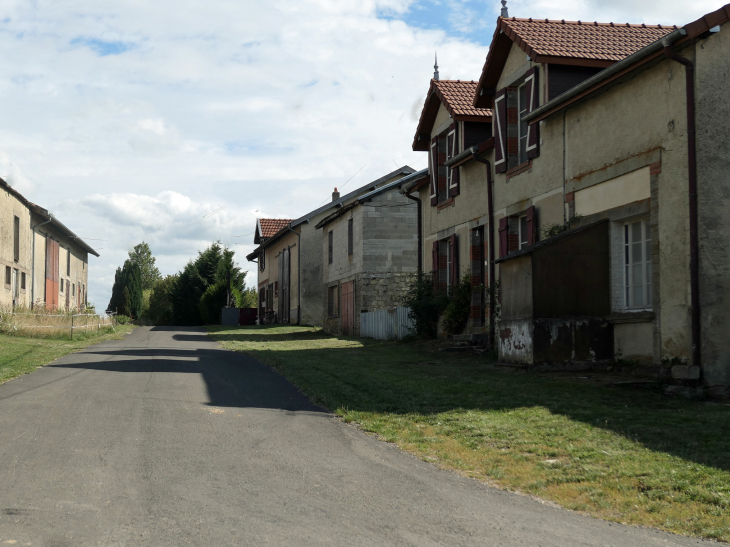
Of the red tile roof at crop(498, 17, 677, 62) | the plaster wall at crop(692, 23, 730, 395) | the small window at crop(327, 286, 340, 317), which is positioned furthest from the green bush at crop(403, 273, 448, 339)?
the small window at crop(327, 286, 340, 317)

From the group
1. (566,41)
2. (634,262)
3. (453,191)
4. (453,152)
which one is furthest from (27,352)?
(566,41)

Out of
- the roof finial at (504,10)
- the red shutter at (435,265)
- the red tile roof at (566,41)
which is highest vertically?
the roof finial at (504,10)

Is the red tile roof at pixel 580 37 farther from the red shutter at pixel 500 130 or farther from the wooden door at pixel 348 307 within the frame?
the wooden door at pixel 348 307

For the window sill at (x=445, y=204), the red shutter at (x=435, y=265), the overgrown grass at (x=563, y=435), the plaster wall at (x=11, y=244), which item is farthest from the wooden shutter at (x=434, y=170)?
the plaster wall at (x=11, y=244)

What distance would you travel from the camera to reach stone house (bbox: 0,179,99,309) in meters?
30.1

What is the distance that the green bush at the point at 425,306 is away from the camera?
2023 centimetres

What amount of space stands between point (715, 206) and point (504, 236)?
21.9 ft

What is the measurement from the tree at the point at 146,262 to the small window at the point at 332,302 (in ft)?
241

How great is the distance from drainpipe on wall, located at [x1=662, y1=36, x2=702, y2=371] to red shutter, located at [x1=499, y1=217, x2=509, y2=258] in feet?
20.5

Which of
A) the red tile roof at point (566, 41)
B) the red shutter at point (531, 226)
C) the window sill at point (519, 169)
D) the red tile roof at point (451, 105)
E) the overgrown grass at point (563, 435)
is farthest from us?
the red tile roof at point (451, 105)

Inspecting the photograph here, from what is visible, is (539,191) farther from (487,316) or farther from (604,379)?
(604,379)

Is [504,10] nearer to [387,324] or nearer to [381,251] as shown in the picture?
[387,324]

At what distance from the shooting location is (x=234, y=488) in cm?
507

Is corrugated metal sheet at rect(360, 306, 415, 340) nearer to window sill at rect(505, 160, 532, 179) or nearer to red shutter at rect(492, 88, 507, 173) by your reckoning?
red shutter at rect(492, 88, 507, 173)
